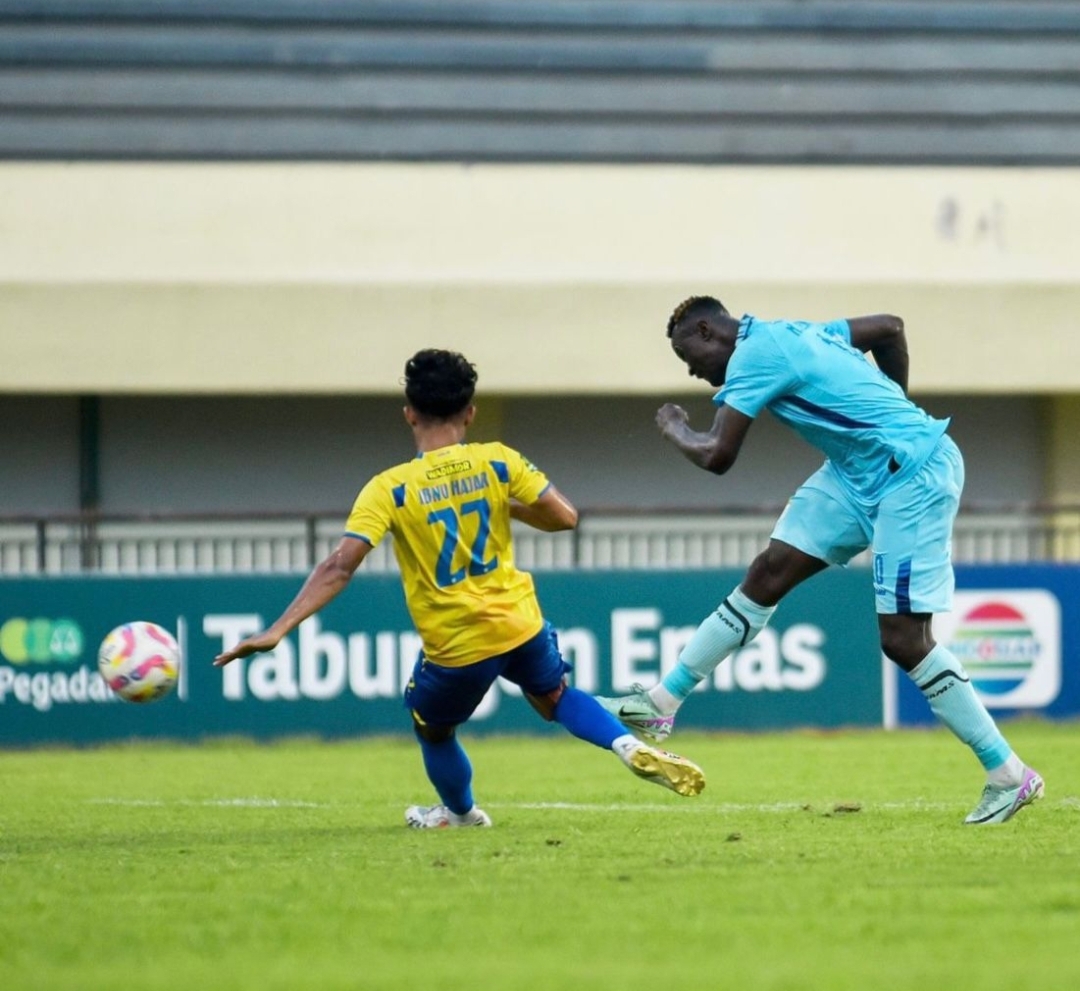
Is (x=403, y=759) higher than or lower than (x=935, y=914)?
lower

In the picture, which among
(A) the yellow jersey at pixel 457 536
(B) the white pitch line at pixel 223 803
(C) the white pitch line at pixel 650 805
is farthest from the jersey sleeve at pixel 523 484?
(B) the white pitch line at pixel 223 803

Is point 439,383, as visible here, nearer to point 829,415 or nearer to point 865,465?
point 829,415

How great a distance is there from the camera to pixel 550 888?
235 inches

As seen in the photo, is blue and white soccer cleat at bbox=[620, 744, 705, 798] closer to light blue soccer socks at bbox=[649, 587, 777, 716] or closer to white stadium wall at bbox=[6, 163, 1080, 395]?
light blue soccer socks at bbox=[649, 587, 777, 716]

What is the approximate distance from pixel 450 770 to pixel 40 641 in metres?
6.82

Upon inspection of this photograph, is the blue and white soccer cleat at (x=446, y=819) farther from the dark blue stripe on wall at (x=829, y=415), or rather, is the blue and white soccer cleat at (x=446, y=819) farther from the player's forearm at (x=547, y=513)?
the dark blue stripe on wall at (x=829, y=415)

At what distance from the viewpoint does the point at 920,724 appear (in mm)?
14516

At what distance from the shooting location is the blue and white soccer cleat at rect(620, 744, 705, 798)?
6.98 meters

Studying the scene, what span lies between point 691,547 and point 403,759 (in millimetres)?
4088

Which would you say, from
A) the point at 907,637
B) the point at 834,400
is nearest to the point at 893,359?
the point at 834,400

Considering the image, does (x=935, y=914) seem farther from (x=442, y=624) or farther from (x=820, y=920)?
(x=442, y=624)

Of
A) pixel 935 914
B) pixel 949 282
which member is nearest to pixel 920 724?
pixel 949 282

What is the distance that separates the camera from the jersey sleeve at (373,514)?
725 centimetres

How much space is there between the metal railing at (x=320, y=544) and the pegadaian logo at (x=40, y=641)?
36 centimetres
